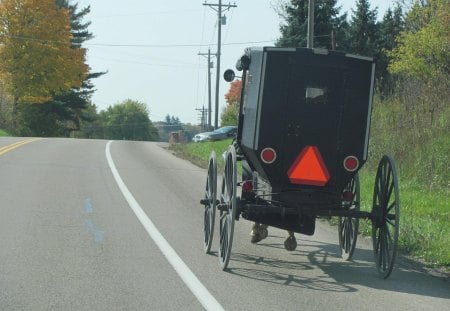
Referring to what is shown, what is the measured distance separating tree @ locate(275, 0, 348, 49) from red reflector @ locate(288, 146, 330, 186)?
34997mm

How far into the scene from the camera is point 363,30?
179ft

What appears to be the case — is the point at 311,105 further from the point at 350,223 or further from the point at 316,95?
the point at 350,223

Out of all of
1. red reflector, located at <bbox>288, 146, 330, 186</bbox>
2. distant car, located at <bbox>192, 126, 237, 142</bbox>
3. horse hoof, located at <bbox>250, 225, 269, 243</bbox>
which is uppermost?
red reflector, located at <bbox>288, 146, 330, 186</bbox>

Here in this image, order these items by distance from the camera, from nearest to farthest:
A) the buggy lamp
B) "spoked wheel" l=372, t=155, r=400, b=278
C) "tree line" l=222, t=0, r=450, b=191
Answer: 1. "spoked wheel" l=372, t=155, r=400, b=278
2. the buggy lamp
3. "tree line" l=222, t=0, r=450, b=191

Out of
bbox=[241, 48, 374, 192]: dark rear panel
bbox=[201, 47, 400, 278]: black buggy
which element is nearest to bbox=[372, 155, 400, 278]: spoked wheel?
bbox=[201, 47, 400, 278]: black buggy

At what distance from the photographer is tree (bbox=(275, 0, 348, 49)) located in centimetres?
4312

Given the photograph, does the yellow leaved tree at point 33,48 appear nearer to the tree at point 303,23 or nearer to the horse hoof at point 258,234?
the tree at point 303,23

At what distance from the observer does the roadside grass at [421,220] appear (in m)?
9.34

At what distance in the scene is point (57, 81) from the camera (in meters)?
57.0

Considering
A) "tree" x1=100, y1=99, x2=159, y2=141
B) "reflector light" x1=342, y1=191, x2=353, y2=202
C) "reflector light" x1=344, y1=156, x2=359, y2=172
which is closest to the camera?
"reflector light" x1=344, y1=156, x2=359, y2=172

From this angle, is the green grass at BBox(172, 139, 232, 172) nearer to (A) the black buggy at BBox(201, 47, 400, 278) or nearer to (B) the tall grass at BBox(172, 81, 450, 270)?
(B) the tall grass at BBox(172, 81, 450, 270)

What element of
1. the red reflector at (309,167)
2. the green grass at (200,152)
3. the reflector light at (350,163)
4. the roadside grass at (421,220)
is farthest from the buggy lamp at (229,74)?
A: the green grass at (200,152)

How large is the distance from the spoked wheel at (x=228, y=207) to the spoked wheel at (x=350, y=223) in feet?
4.25

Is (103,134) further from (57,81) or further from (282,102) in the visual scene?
(282,102)
